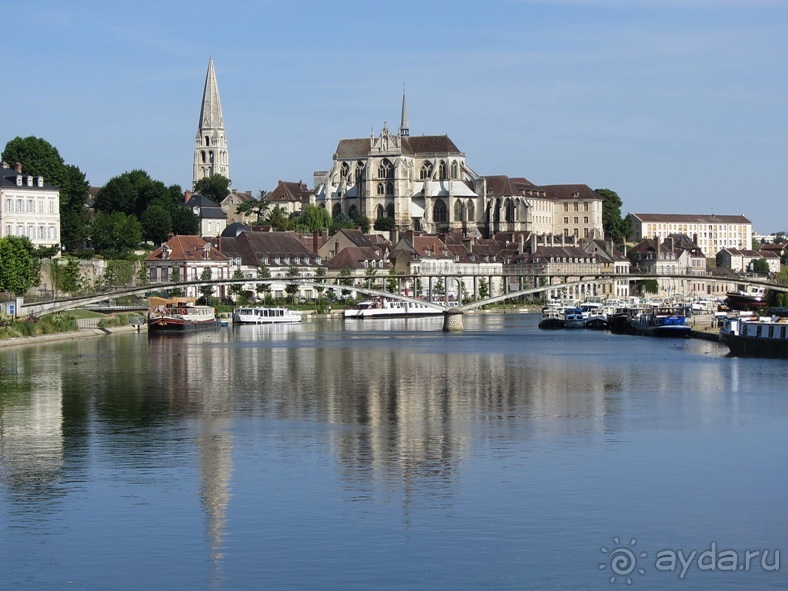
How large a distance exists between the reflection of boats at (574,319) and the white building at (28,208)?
31.4 m

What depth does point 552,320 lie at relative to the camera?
9162 centimetres

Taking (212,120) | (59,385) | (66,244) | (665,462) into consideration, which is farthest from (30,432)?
(212,120)

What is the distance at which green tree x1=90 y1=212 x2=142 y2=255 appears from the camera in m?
106

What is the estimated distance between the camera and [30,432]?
3281cm

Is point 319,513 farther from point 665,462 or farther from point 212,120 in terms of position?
point 212,120

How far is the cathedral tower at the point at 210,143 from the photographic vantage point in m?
184

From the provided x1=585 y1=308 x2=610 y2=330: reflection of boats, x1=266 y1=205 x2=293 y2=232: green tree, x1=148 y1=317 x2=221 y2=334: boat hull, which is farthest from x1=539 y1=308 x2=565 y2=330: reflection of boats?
x1=266 y1=205 x2=293 y2=232: green tree

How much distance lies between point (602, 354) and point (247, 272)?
55.1 meters

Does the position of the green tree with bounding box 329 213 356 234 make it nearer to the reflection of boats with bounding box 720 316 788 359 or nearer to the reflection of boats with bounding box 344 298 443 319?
the reflection of boats with bounding box 344 298 443 319

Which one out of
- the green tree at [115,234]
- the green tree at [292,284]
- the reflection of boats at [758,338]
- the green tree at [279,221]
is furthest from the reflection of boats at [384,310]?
the reflection of boats at [758,338]

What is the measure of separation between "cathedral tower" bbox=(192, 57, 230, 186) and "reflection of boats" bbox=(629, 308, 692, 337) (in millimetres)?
104899

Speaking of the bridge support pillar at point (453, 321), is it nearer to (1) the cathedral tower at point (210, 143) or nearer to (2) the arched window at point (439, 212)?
(2) the arched window at point (439, 212)

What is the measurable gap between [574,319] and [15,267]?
36564 millimetres

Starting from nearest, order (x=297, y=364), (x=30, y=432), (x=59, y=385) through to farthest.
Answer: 1. (x=30, y=432)
2. (x=59, y=385)
3. (x=297, y=364)
